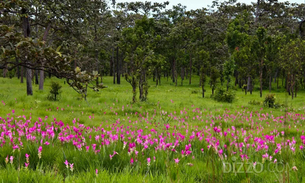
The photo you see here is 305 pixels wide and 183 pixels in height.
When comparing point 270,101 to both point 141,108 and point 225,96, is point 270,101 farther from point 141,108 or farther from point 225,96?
point 141,108

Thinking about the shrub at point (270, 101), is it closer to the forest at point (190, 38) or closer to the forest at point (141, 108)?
the forest at point (141, 108)

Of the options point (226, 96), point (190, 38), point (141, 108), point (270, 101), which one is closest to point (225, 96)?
point (226, 96)

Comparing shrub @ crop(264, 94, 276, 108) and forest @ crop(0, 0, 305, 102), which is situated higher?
forest @ crop(0, 0, 305, 102)

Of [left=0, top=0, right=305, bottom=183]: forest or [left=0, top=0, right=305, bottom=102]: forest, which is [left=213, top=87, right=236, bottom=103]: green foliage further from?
[left=0, top=0, right=305, bottom=102]: forest

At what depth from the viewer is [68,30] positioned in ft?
62.4

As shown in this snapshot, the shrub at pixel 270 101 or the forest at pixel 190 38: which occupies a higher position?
the forest at pixel 190 38

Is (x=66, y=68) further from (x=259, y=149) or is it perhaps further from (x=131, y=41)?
(x=131, y=41)

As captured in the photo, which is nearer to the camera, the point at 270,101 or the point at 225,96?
the point at 270,101

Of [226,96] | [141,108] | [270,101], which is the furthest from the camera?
[226,96]

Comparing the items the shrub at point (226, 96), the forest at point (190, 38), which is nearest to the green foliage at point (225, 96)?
the shrub at point (226, 96)

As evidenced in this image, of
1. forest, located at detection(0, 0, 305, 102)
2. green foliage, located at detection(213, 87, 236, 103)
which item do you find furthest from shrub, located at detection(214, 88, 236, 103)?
forest, located at detection(0, 0, 305, 102)

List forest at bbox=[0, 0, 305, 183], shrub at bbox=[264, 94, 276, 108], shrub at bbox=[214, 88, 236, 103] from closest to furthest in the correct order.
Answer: forest at bbox=[0, 0, 305, 183]
shrub at bbox=[264, 94, 276, 108]
shrub at bbox=[214, 88, 236, 103]

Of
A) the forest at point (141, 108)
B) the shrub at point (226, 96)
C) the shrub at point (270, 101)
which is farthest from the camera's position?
the shrub at point (226, 96)

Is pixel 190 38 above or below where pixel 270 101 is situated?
above
